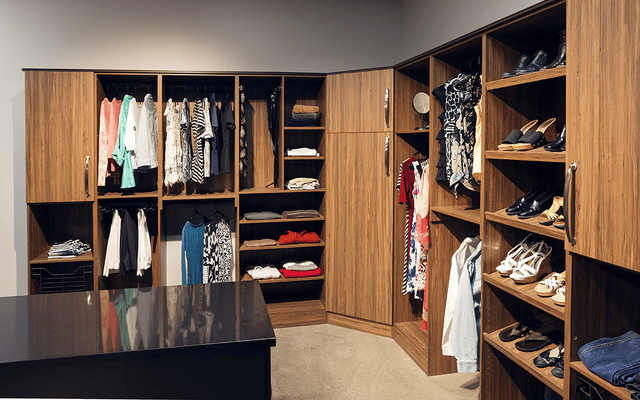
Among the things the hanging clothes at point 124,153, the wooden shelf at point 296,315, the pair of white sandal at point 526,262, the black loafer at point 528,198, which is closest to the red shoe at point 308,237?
the wooden shelf at point 296,315

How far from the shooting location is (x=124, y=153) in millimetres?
3932

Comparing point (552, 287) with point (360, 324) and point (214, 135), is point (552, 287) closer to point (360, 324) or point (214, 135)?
point (360, 324)

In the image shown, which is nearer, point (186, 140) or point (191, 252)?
point (186, 140)

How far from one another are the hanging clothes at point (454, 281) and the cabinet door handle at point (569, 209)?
111cm

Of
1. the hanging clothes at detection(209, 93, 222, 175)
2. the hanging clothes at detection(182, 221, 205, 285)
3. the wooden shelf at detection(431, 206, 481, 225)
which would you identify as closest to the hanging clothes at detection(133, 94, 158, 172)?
the hanging clothes at detection(209, 93, 222, 175)

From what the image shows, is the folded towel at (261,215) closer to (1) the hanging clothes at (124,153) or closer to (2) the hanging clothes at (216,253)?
(2) the hanging clothes at (216,253)

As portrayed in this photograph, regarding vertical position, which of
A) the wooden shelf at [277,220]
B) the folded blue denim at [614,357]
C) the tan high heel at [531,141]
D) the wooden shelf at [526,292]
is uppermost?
the tan high heel at [531,141]

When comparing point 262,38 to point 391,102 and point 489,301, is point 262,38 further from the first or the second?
point 489,301

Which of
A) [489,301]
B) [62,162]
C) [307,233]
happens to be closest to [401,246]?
[307,233]

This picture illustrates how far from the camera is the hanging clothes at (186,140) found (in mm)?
4035

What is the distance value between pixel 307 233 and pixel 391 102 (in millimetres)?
1424

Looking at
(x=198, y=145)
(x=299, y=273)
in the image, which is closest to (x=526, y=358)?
(x=299, y=273)

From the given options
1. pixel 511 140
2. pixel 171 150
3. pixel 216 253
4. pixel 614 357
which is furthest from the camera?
pixel 216 253

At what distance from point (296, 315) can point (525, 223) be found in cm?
255
